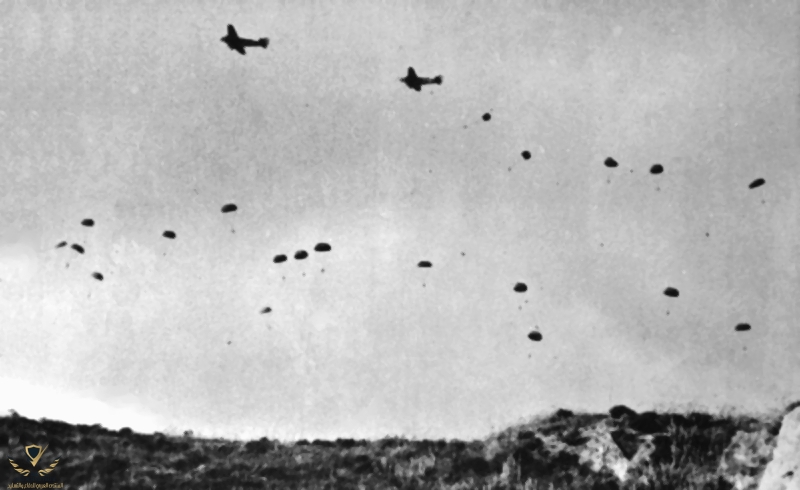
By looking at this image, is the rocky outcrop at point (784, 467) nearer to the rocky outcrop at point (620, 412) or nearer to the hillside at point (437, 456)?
the hillside at point (437, 456)

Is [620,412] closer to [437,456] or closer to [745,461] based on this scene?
[745,461]

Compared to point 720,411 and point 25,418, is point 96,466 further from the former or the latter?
point 720,411

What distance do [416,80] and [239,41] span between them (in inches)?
73.8

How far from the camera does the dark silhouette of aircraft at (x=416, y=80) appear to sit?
5.35 m

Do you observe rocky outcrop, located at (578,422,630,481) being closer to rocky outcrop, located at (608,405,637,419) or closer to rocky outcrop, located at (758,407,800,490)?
rocky outcrop, located at (608,405,637,419)

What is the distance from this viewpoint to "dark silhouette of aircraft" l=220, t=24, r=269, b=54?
5.32 meters

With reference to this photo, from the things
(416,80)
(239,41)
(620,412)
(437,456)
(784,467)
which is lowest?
(784,467)

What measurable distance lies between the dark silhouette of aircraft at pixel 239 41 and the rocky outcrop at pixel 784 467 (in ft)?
22.8

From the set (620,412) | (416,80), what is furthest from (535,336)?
(416,80)

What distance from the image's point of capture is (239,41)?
533 cm

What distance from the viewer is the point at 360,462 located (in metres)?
5.53

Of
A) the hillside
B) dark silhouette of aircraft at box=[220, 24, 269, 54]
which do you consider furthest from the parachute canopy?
dark silhouette of aircraft at box=[220, 24, 269, 54]

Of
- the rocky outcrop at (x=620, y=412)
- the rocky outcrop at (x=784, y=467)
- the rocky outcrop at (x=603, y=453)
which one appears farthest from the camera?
the rocky outcrop at (x=603, y=453)

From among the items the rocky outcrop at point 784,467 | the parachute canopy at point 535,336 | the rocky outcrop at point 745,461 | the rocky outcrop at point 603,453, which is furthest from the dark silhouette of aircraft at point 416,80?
the rocky outcrop at point 784,467
